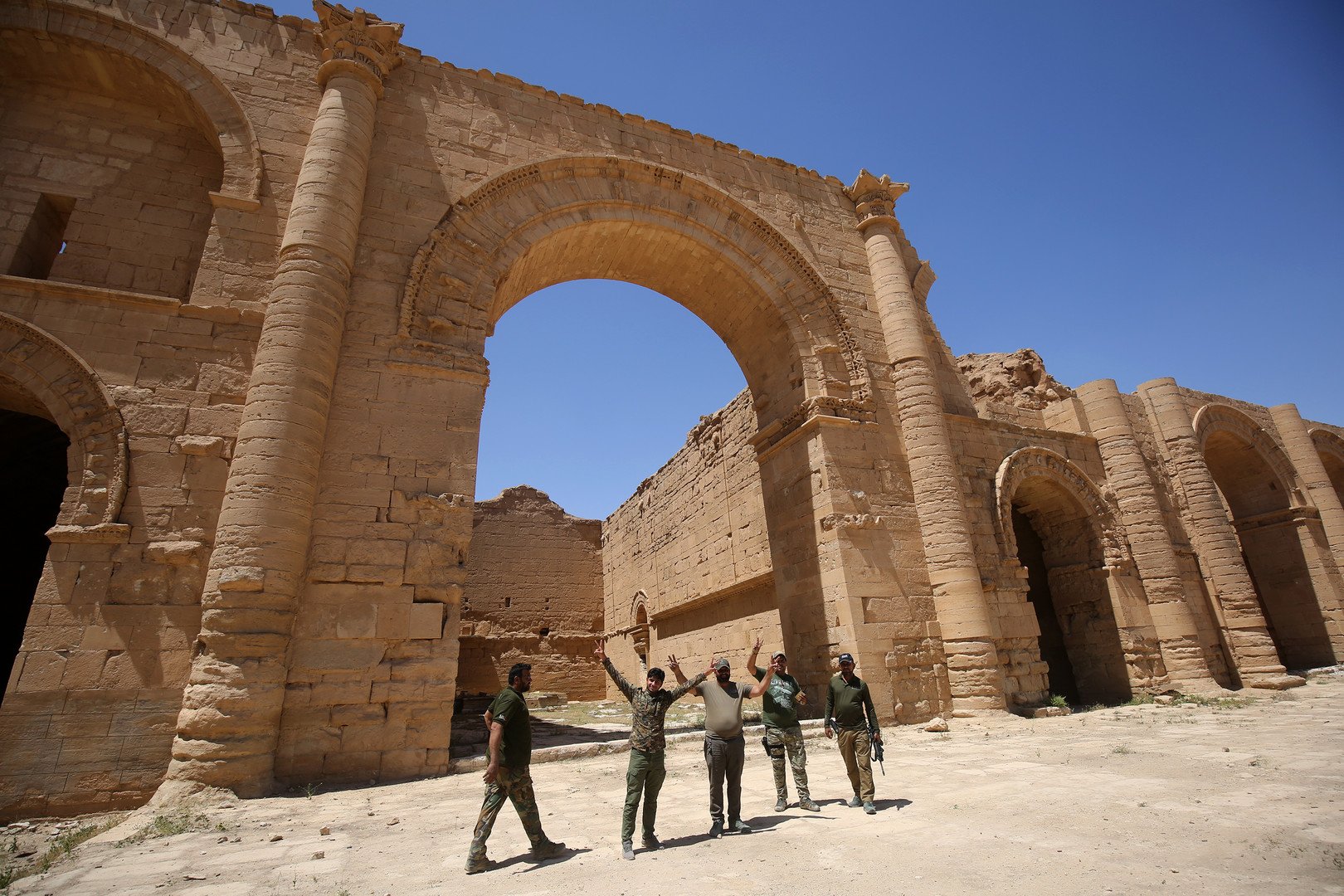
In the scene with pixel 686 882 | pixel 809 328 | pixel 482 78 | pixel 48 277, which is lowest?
pixel 686 882

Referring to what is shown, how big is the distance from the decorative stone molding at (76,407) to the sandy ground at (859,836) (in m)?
3.18

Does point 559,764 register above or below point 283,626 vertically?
below

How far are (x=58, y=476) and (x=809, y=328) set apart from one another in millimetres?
12477

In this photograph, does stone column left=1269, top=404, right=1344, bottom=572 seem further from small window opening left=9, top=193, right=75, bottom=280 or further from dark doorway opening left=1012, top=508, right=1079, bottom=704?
small window opening left=9, top=193, right=75, bottom=280

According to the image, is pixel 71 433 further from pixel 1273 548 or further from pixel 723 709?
pixel 1273 548

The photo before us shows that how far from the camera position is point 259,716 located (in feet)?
18.8


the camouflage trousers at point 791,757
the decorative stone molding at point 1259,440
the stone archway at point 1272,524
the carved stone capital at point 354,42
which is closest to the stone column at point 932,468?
the camouflage trousers at point 791,757

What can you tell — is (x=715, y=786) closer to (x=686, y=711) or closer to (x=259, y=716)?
(x=259, y=716)

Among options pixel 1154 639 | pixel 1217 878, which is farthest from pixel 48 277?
pixel 1154 639

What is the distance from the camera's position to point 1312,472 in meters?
15.8

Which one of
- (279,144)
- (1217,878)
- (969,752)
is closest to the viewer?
(1217,878)

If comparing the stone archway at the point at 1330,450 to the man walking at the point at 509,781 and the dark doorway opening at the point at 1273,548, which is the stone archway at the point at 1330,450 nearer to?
the dark doorway opening at the point at 1273,548

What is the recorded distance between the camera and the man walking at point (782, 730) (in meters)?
4.68

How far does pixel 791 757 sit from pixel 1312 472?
1862cm
